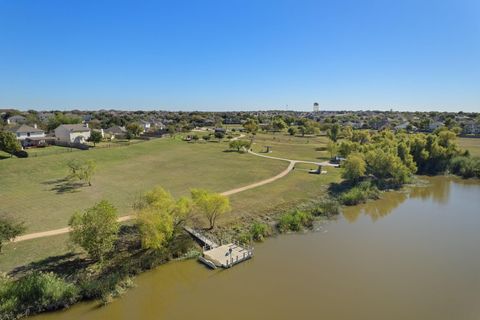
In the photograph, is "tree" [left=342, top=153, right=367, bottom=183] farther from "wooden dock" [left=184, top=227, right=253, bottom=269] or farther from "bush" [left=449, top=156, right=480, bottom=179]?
"wooden dock" [left=184, top=227, right=253, bottom=269]

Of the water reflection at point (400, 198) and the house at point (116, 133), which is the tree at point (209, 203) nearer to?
the water reflection at point (400, 198)

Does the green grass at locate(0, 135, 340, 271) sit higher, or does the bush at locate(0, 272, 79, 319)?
the green grass at locate(0, 135, 340, 271)

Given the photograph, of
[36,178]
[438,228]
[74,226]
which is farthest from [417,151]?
[36,178]

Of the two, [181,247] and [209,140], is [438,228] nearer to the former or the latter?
[181,247]

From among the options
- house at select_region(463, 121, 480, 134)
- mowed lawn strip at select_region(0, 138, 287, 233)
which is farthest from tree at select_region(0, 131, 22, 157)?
house at select_region(463, 121, 480, 134)

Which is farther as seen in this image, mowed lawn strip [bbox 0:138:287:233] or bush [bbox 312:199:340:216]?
bush [bbox 312:199:340:216]

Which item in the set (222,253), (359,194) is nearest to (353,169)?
(359,194)

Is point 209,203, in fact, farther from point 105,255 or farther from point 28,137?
point 28,137

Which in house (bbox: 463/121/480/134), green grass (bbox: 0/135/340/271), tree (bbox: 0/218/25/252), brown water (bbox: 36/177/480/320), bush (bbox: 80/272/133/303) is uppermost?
house (bbox: 463/121/480/134)
